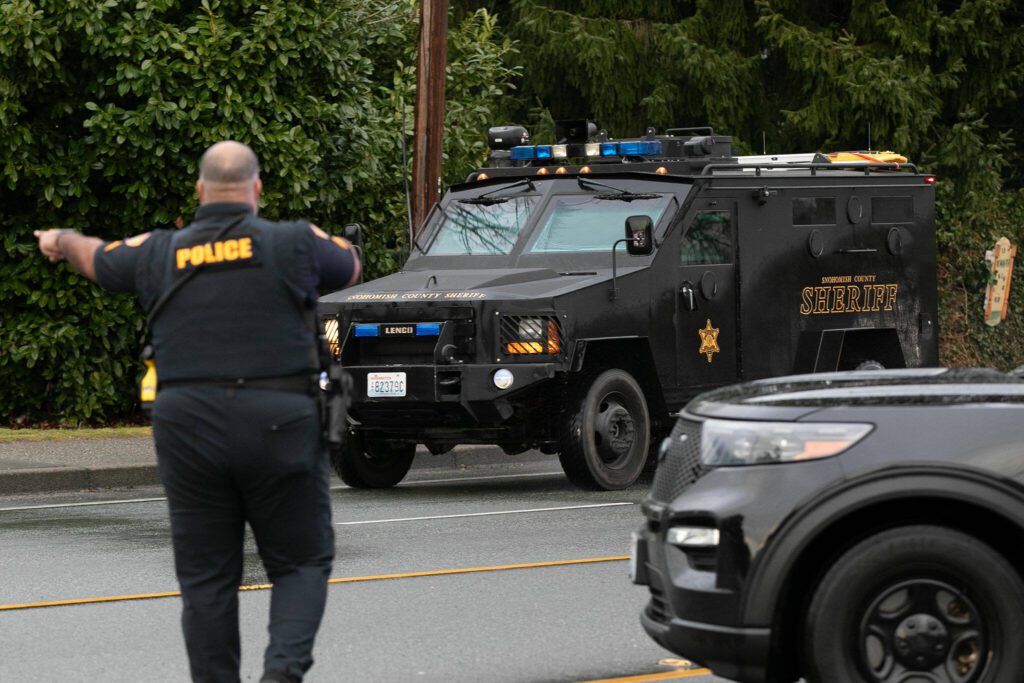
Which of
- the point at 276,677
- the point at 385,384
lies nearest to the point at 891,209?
the point at 385,384

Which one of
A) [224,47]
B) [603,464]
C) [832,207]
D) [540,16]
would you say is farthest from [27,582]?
[540,16]

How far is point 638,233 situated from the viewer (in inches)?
480

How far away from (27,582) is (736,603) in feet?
15.5

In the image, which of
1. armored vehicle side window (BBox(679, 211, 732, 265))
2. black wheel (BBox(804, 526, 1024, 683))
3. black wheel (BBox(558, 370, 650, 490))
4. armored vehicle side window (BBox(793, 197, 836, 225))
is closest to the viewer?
black wheel (BBox(804, 526, 1024, 683))

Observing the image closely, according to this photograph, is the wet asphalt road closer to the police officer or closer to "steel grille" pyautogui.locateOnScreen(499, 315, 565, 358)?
"steel grille" pyautogui.locateOnScreen(499, 315, 565, 358)

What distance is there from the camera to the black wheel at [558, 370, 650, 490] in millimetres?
12117

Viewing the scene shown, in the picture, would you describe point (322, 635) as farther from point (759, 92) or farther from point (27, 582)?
point (759, 92)

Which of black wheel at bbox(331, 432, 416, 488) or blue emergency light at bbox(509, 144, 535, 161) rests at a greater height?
blue emergency light at bbox(509, 144, 535, 161)

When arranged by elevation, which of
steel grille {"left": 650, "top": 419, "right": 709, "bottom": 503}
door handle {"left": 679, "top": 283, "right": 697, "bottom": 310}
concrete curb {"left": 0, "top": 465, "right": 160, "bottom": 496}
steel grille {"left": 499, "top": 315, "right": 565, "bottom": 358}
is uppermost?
steel grille {"left": 650, "top": 419, "right": 709, "bottom": 503}

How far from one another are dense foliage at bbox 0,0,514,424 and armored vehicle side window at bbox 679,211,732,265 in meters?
3.84

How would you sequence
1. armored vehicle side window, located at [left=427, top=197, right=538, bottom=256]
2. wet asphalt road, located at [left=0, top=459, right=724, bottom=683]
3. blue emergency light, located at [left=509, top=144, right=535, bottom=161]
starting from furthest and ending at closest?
blue emergency light, located at [left=509, top=144, right=535, bottom=161] < armored vehicle side window, located at [left=427, top=197, right=538, bottom=256] < wet asphalt road, located at [left=0, top=459, right=724, bottom=683]

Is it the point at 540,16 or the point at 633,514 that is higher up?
the point at 540,16

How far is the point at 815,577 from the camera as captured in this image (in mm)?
5301

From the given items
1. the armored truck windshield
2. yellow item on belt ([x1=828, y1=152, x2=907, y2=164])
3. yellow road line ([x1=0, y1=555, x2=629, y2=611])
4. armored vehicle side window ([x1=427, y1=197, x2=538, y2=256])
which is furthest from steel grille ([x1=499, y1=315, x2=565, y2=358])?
yellow item on belt ([x1=828, y1=152, x2=907, y2=164])
